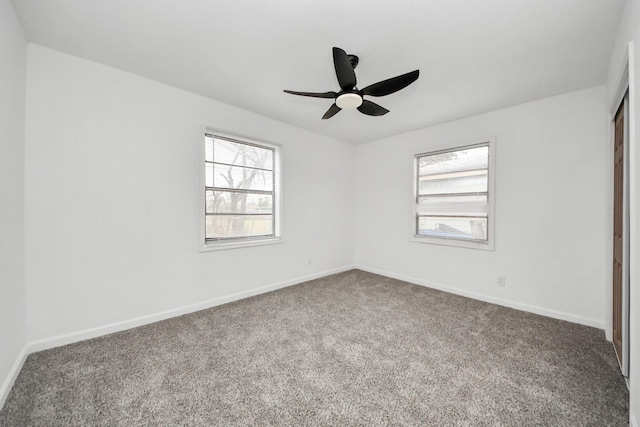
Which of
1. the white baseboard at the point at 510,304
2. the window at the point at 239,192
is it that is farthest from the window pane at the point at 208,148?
the white baseboard at the point at 510,304

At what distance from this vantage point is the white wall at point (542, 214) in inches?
106

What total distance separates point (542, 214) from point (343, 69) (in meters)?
2.88

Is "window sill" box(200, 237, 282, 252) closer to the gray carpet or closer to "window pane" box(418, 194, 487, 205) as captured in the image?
the gray carpet

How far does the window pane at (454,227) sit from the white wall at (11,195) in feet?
14.7

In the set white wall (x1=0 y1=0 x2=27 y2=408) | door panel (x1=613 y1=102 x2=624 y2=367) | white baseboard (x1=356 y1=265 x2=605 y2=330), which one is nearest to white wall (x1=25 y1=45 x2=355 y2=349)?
white wall (x1=0 y1=0 x2=27 y2=408)

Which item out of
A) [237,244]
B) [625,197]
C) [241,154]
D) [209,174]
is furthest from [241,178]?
[625,197]

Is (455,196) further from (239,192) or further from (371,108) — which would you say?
(239,192)

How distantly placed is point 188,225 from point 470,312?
11.3ft

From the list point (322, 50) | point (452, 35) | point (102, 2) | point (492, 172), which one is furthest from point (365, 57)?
point (492, 172)

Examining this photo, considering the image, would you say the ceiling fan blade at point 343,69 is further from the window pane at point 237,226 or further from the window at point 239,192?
the window pane at point 237,226

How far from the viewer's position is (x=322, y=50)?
2.13 meters

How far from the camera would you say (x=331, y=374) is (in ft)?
6.15

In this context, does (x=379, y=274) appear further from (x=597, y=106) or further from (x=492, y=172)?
(x=597, y=106)

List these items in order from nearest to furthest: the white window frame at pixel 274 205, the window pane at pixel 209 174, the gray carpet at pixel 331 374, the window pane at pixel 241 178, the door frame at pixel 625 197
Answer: the gray carpet at pixel 331 374, the door frame at pixel 625 197, the white window frame at pixel 274 205, the window pane at pixel 209 174, the window pane at pixel 241 178
